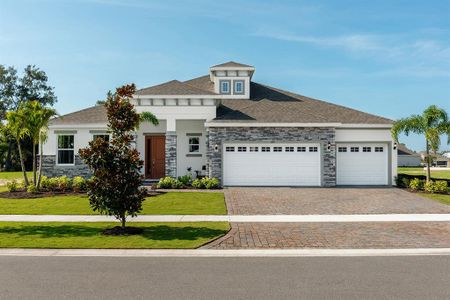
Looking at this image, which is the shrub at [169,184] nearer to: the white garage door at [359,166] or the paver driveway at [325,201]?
the paver driveway at [325,201]

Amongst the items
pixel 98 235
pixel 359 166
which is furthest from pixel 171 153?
pixel 98 235

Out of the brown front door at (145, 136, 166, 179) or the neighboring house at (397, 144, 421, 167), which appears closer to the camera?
the brown front door at (145, 136, 166, 179)

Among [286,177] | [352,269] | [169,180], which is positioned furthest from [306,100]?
[352,269]

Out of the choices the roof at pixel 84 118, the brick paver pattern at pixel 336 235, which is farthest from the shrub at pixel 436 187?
the roof at pixel 84 118

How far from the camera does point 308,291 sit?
20.5 ft

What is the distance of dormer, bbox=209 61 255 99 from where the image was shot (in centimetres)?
2888

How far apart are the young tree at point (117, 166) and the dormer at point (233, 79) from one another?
1811 cm

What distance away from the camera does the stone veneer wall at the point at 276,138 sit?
74.5 feet

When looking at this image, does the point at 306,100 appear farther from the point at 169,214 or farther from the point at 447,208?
the point at 169,214

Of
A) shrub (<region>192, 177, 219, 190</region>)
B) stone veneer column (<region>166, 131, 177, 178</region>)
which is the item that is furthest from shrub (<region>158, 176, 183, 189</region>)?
stone veneer column (<region>166, 131, 177, 178</region>)

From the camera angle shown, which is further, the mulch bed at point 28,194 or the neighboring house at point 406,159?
the neighboring house at point 406,159

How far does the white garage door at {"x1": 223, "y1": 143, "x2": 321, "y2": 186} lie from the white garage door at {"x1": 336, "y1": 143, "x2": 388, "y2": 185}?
6.30ft

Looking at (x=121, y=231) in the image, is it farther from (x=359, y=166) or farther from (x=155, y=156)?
(x=359, y=166)

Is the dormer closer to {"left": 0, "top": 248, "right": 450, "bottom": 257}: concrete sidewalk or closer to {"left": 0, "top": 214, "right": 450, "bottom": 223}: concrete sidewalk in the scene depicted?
{"left": 0, "top": 214, "right": 450, "bottom": 223}: concrete sidewalk
